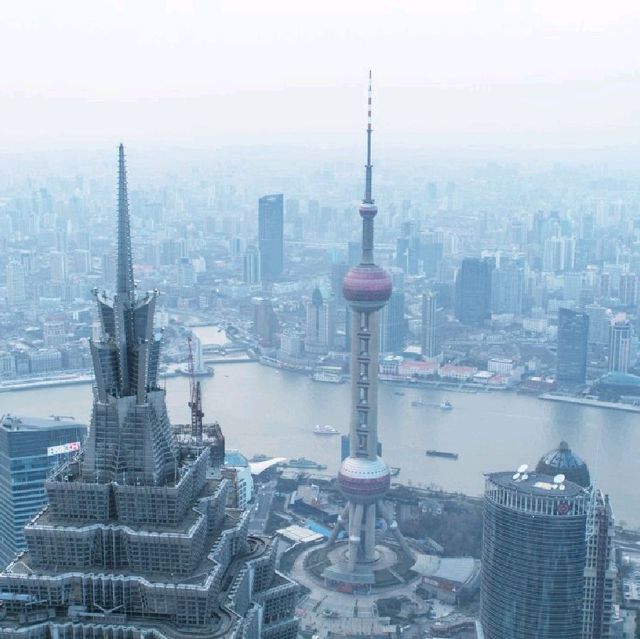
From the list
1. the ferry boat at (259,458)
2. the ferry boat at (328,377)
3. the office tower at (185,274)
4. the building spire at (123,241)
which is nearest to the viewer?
the building spire at (123,241)

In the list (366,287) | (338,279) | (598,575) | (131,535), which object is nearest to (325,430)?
(366,287)

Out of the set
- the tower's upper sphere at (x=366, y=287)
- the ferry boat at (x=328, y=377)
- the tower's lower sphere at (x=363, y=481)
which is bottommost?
the ferry boat at (x=328, y=377)

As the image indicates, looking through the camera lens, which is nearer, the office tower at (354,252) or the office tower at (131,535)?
the office tower at (131,535)

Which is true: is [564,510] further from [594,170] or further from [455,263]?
[594,170]

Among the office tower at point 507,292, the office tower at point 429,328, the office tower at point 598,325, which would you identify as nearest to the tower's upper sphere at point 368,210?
the office tower at point 429,328

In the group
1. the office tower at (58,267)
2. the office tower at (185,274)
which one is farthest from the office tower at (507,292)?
the office tower at (58,267)

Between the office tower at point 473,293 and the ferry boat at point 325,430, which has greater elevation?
the office tower at point 473,293

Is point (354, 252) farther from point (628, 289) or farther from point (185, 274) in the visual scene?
point (628, 289)

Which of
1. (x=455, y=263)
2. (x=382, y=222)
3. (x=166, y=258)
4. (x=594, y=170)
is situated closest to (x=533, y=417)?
(x=455, y=263)

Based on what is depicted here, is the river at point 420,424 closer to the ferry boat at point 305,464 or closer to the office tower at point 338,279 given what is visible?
the ferry boat at point 305,464

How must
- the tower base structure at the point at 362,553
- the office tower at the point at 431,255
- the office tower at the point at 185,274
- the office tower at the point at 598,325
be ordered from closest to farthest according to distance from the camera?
1. the tower base structure at the point at 362,553
2. the office tower at the point at 598,325
3. the office tower at the point at 185,274
4. the office tower at the point at 431,255
